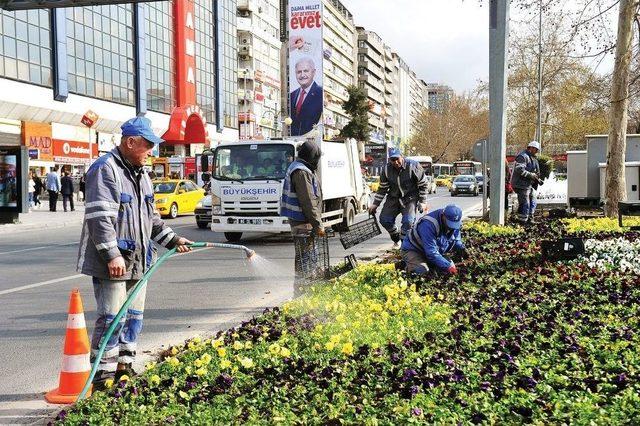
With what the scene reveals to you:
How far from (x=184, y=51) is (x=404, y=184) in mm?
49479

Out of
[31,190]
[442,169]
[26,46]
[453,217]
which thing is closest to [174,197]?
[31,190]

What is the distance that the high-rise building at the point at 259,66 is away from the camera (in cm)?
7644

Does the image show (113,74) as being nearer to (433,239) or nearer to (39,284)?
(39,284)

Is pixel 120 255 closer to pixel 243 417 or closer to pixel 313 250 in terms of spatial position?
pixel 243 417

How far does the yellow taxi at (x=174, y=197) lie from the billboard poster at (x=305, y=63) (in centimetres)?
1928

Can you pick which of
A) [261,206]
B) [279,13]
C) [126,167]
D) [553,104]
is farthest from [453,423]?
[279,13]

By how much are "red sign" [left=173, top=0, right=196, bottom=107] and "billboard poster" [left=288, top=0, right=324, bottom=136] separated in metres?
11.8

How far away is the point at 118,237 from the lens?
5.07 metres

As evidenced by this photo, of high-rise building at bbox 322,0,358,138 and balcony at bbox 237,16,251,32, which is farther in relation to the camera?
high-rise building at bbox 322,0,358,138

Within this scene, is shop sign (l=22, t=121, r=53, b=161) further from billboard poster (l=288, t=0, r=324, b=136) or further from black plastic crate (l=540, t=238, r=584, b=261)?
black plastic crate (l=540, t=238, r=584, b=261)

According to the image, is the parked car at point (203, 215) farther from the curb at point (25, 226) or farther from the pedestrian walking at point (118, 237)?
the pedestrian walking at point (118, 237)

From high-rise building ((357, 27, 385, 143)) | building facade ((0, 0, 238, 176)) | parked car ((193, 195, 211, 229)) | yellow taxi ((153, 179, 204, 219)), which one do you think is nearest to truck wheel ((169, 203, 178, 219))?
yellow taxi ((153, 179, 204, 219))

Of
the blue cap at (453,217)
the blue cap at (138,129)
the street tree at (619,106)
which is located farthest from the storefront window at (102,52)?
the blue cap at (138,129)

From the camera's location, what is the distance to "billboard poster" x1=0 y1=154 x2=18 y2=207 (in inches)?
932
